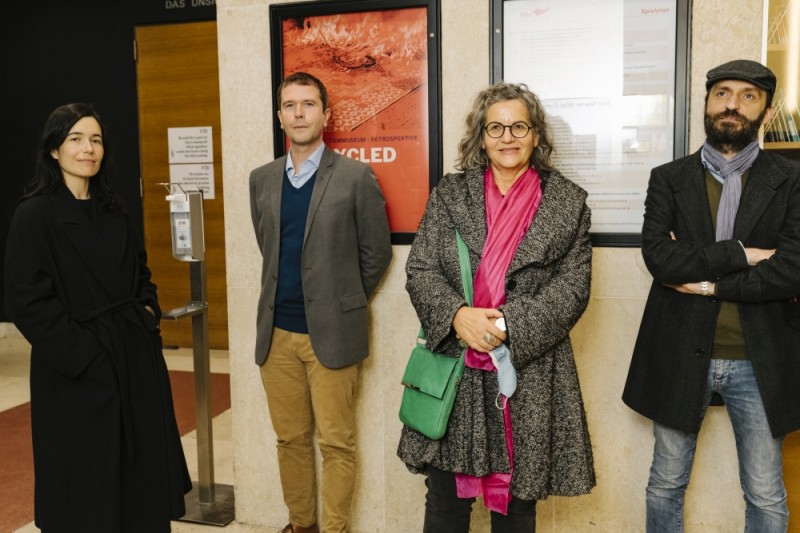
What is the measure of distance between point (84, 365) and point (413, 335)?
1238 mm

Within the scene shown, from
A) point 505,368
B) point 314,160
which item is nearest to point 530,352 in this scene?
point 505,368

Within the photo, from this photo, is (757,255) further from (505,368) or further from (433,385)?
(433,385)

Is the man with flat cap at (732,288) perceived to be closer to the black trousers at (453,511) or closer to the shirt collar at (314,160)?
the black trousers at (453,511)

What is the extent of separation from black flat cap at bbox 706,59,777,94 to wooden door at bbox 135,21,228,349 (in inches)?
174

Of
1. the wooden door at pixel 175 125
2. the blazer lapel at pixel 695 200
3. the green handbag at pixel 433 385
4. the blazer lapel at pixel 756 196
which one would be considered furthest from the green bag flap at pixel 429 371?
the wooden door at pixel 175 125

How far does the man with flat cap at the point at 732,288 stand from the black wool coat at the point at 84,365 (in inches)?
64.7

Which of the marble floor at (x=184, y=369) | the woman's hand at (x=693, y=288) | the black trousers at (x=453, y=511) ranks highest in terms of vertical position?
the woman's hand at (x=693, y=288)

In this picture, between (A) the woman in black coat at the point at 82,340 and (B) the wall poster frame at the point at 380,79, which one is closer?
(A) the woman in black coat at the point at 82,340

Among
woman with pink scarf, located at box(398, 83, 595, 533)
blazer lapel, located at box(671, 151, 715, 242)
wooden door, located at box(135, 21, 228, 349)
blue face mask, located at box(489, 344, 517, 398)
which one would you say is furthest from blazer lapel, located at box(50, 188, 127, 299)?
wooden door, located at box(135, 21, 228, 349)

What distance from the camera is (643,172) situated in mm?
2551

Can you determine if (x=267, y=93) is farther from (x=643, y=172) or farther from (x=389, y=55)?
(x=643, y=172)

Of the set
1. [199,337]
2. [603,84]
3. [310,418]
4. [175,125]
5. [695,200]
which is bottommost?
[310,418]

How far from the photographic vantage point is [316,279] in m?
2.53

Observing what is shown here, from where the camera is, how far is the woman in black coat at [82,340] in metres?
2.05
